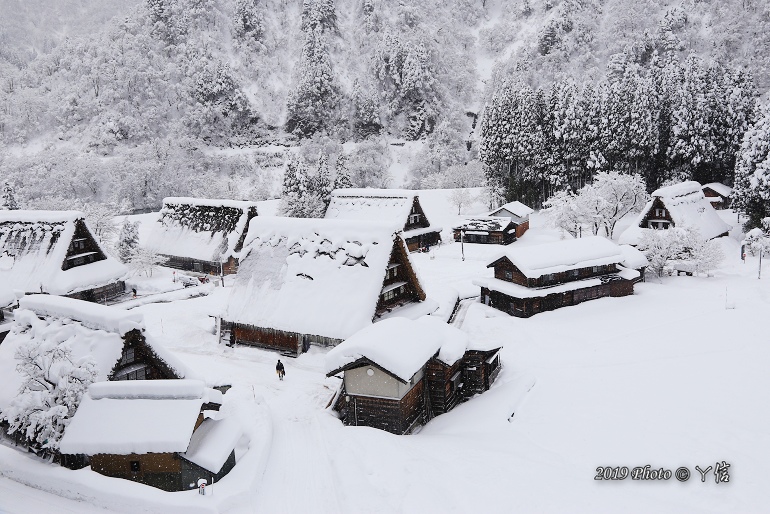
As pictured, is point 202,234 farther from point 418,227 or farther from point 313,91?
point 313,91

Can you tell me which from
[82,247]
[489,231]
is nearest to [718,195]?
[489,231]

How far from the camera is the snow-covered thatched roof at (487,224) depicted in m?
49.2

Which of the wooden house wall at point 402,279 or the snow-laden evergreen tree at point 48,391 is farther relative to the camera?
the wooden house wall at point 402,279

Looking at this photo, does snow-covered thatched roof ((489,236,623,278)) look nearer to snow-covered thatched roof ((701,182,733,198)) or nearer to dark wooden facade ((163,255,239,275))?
dark wooden facade ((163,255,239,275))

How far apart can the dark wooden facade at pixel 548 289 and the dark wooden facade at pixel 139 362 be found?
67.4 feet

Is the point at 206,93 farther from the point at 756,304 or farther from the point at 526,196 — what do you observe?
the point at 756,304

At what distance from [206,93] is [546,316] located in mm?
72175

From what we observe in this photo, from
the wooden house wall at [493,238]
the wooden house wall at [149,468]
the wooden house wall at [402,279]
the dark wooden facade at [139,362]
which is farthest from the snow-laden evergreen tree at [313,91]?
the wooden house wall at [149,468]

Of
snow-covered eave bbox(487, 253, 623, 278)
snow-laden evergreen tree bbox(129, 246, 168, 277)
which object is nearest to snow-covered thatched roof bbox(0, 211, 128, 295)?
snow-laden evergreen tree bbox(129, 246, 168, 277)

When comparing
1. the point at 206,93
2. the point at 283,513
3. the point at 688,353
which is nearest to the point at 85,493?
the point at 283,513

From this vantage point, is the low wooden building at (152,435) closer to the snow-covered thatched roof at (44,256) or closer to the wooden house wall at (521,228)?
the snow-covered thatched roof at (44,256)

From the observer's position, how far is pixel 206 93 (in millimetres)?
85000

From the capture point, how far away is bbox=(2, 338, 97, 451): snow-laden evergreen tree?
14195 millimetres

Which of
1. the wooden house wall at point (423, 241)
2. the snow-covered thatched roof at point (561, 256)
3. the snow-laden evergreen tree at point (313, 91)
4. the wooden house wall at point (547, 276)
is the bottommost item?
the wooden house wall at point (423, 241)
